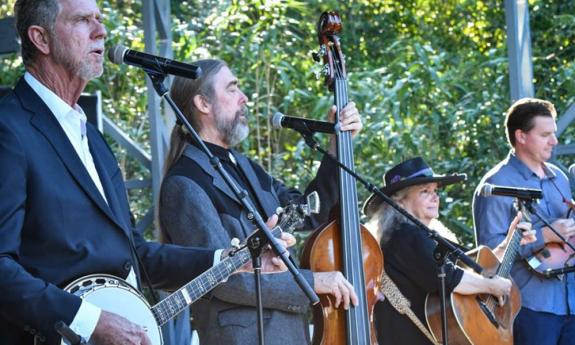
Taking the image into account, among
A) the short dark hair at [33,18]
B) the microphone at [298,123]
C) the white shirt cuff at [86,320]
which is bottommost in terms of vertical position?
the white shirt cuff at [86,320]

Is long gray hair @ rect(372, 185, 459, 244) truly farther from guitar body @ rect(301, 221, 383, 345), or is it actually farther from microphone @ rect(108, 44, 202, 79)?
microphone @ rect(108, 44, 202, 79)

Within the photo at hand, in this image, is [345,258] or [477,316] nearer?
[345,258]

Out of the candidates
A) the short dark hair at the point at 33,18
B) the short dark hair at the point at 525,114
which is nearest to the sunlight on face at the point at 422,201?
the short dark hair at the point at 525,114

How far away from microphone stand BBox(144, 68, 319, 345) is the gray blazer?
614 mm

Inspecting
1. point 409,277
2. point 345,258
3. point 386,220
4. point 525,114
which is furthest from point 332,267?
point 525,114

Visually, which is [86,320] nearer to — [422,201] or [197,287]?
[197,287]

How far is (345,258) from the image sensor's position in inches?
186

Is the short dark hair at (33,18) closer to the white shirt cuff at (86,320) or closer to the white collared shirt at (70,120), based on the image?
the white collared shirt at (70,120)

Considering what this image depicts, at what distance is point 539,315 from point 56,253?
3626 mm

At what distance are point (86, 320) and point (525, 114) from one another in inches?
158

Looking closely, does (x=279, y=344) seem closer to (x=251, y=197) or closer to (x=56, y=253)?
(x=251, y=197)

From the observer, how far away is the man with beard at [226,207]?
14.9ft

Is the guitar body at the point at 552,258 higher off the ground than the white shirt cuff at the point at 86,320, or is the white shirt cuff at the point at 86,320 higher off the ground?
the white shirt cuff at the point at 86,320

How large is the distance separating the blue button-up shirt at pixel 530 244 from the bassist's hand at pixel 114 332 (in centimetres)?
329
